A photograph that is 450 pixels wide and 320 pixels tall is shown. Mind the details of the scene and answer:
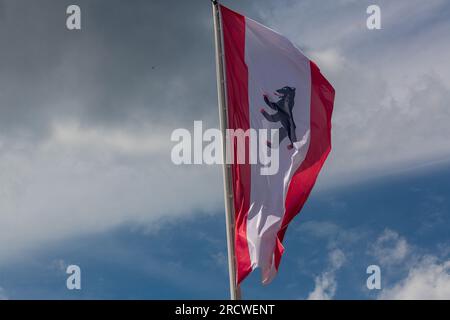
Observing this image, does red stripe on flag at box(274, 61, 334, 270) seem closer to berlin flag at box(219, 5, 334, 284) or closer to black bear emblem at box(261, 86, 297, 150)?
berlin flag at box(219, 5, 334, 284)

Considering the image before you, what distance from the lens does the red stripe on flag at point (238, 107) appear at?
22.8 m

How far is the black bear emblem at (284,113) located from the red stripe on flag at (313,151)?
91 centimetres

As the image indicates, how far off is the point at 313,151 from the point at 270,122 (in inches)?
78.0

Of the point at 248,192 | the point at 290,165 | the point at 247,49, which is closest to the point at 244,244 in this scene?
the point at 248,192

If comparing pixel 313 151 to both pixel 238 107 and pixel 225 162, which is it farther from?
pixel 225 162

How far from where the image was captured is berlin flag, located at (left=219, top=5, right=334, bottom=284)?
23.0 m

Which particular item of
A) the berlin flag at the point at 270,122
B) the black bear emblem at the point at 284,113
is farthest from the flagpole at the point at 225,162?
the black bear emblem at the point at 284,113

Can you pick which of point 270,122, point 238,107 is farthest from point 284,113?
point 238,107

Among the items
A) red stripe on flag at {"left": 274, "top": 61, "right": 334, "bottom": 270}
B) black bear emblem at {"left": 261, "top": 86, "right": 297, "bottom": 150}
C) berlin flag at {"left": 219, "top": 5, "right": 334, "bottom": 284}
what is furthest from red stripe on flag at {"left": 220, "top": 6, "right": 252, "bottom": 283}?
red stripe on flag at {"left": 274, "top": 61, "right": 334, "bottom": 270}

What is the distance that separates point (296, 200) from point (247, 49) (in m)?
5.24

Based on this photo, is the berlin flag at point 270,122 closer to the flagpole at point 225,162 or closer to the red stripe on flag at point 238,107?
the red stripe on flag at point 238,107

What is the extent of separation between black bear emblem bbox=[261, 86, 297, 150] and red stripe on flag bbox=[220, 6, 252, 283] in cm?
84
